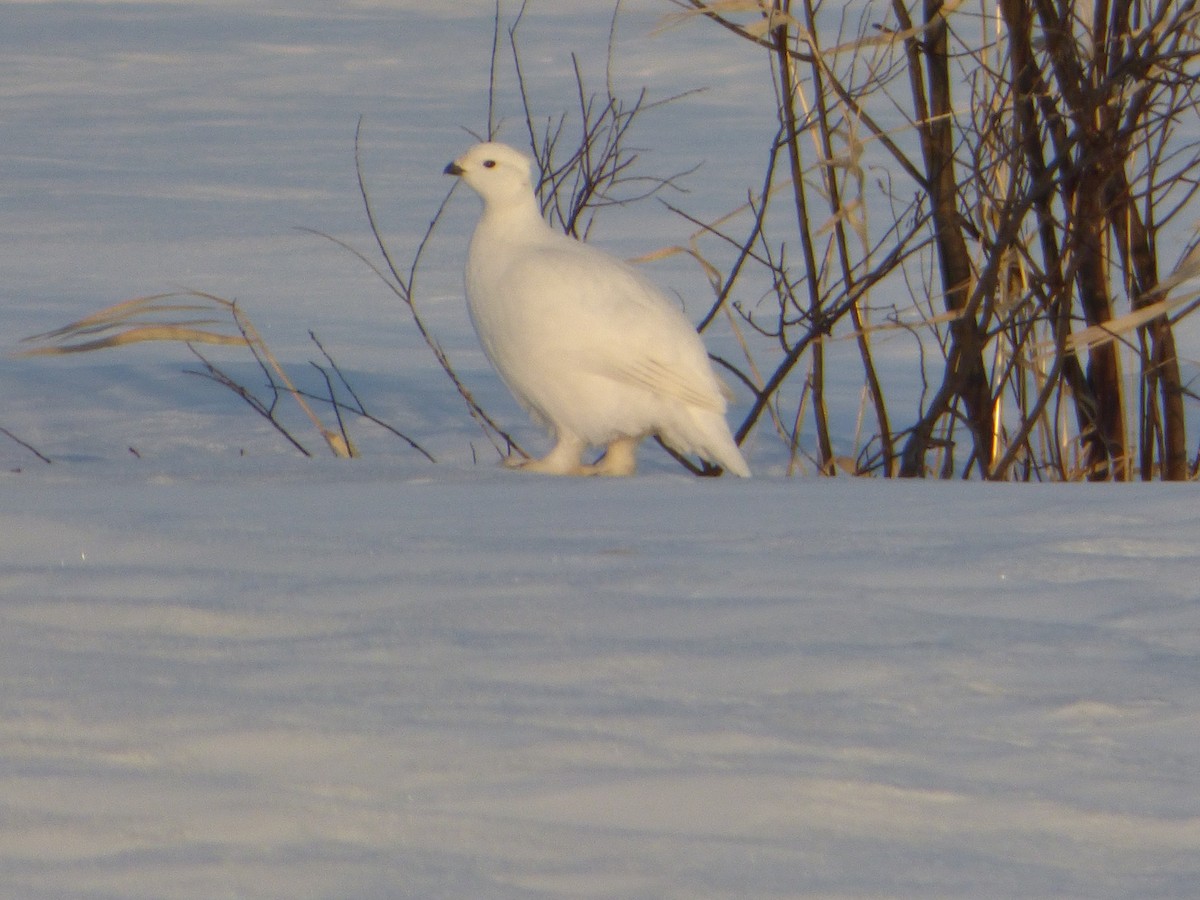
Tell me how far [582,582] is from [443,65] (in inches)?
460

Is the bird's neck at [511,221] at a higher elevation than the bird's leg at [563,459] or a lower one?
higher

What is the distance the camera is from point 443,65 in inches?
528

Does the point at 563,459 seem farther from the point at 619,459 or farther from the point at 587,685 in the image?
the point at 587,685

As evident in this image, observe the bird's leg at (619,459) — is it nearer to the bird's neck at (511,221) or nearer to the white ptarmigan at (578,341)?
the white ptarmigan at (578,341)

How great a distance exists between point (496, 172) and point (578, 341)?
1.50ft

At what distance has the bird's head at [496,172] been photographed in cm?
382

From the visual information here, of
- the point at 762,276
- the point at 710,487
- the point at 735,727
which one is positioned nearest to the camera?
the point at 735,727

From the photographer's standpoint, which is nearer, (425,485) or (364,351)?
(425,485)

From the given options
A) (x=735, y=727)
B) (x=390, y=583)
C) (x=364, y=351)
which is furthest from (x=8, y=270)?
(x=735, y=727)

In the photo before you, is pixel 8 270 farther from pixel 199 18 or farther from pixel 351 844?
pixel 199 18

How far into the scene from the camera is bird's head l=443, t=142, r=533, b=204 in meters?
3.82

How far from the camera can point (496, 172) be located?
3.84m

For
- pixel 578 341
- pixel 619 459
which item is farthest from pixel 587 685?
pixel 619 459

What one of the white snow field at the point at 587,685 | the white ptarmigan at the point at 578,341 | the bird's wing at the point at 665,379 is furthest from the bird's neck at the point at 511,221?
the white snow field at the point at 587,685
